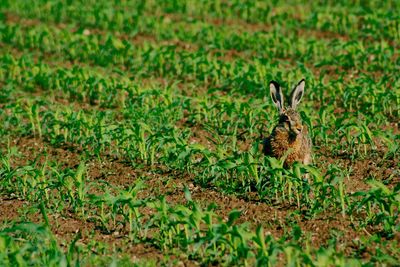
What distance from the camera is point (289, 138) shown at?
7613mm

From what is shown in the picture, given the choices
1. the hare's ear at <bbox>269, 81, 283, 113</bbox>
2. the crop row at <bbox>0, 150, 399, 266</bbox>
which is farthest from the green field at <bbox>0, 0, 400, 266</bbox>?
the hare's ear at <bbox>269, 81, 283, 113</bbox>

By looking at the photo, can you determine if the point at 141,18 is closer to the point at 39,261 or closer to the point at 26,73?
the point at 26,73

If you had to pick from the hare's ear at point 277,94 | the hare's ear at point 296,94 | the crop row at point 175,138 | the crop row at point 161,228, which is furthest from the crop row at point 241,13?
the crop row at point 161,228

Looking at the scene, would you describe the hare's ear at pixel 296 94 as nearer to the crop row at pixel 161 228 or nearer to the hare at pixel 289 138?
the hare at pixel 289 138

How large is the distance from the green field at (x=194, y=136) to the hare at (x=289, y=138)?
238mm

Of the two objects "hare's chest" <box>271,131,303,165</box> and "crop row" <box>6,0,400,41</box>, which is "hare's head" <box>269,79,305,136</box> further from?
"crop row" <box>6,0,400,41</box>

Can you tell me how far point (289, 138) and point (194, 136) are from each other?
2472 millimetres

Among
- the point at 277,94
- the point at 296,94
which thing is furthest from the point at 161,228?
the point at 296,94

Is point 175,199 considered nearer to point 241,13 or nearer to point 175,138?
point 175,138

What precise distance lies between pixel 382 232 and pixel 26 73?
7.39m

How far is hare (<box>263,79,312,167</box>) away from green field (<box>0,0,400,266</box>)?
0.78 ft

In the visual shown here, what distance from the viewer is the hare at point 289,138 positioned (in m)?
7.54

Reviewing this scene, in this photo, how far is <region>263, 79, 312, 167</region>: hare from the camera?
24.7ft

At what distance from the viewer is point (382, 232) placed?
667cm
